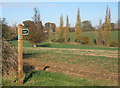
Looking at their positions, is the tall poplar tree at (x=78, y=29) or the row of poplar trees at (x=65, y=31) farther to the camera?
the row of poplar trees at (x=65, y=31)

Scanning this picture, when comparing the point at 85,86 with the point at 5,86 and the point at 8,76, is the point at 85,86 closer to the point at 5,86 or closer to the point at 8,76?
the point at 5,86

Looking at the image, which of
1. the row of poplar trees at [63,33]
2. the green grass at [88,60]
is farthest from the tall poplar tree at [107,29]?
the green grass at [88,60]

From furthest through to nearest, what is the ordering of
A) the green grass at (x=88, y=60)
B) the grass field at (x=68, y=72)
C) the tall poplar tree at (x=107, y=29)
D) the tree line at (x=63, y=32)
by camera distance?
the tall poplar tree at (x=107, y=29), the tree line at (x=63, y=32), the green grass at (x=88, y=60), the grass field at (x=68, y=72)

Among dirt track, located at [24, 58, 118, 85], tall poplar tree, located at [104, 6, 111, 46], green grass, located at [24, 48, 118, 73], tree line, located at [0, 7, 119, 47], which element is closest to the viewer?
dirt track, located at [24, 58, 118, 85]

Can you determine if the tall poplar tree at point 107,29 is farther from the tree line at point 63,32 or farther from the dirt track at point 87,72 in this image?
the dirt track at point 87,72

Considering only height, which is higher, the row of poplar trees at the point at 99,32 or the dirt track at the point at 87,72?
the row of poplar trees at the point at 99,32

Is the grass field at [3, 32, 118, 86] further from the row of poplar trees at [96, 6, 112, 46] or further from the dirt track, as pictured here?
the row of poplar trees at [96, 6, 112, 46]

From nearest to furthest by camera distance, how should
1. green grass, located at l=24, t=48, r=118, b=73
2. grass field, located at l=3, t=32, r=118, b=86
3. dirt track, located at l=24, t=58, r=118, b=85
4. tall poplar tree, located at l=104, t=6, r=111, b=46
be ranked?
grass field, located at l=3, t=32, r=118, b=86 → dirt track, located at l=24, t=58, r=118, b=85 → green grass, located at l=24, t=48, r=118, b=73 → tall poplar tree, located at l=104, t=6, r=111, b=46

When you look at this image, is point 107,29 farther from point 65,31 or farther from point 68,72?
point 68,72

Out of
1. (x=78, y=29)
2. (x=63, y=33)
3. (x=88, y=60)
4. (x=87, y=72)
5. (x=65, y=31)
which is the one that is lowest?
(x=88, y=60)

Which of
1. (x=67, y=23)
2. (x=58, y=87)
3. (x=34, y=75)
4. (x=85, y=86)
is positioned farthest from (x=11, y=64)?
(x=67, y=23)

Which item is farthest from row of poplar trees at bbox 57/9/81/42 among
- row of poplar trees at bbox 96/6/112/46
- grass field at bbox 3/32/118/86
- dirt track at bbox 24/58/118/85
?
dirt track at bbox 24/58/118/85

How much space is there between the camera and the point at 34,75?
9133mm

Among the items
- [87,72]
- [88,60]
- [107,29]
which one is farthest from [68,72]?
[107,29]
